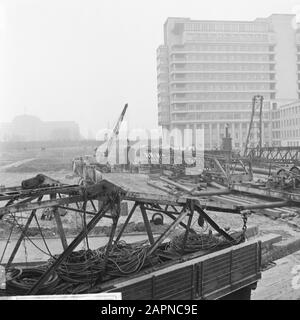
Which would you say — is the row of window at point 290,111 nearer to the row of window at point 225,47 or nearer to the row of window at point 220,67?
the row of window at point 220,67

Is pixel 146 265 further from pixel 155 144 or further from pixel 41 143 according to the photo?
pixel 155 144

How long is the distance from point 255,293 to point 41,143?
40.2 feet

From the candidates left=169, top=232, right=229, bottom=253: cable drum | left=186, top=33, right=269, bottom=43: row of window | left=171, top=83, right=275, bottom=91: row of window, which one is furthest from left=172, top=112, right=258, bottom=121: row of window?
left=169, top=232, right=229, bottom=253: cable drum

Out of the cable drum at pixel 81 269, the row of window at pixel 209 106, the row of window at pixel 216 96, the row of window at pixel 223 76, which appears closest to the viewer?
the cable drum at pixel 81 269

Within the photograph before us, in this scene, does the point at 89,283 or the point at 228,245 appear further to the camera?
the point at 228,245

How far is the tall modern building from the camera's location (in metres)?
23.4

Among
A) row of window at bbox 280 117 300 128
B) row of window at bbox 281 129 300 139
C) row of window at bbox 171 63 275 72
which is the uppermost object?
row of window at bbox 171 63 275 72

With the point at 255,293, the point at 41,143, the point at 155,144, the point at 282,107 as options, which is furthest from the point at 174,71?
the point at 255,293

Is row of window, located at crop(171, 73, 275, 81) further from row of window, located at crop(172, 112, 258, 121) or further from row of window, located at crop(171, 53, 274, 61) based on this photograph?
row of window, located at crop(172, 112, 258, 121)

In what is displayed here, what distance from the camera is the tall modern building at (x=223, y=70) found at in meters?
23.4

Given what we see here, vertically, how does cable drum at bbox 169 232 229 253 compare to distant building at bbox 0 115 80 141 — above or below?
below

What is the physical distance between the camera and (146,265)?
484 cm

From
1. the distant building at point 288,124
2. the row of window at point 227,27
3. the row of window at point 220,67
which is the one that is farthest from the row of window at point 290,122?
the row of window at point 227,27

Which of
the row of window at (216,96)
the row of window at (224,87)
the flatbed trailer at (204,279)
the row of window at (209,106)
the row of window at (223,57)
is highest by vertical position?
the row of window at (223,57)
